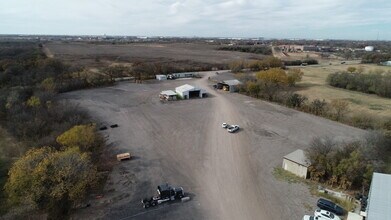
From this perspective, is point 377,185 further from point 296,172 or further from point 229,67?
point 229,67

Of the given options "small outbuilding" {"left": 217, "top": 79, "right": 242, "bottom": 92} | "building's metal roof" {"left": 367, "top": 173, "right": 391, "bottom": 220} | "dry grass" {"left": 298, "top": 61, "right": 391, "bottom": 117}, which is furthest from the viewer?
"small outbuilding" {"left": 217, "top": 79, "right": 242, "bottom": 92}

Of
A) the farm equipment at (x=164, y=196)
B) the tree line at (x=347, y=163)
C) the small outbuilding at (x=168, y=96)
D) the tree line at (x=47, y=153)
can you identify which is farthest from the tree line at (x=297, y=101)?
the tree line at (x=47, y=153)

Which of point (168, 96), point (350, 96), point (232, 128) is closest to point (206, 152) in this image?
point (232, 128)

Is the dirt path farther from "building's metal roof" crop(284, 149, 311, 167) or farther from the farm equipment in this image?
"building's metal roof" crop(284, 149, 311, 167)

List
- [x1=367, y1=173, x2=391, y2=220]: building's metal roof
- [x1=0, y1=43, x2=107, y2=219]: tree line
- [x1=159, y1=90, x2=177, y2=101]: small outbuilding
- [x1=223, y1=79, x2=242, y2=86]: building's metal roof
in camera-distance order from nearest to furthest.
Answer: [x1=367, y1=173, x2=391, y2=220]: building's metal roof → [x1=0, y1=43, x2=107, y2=219]: tree line → [x1=159, y1=90, x2=177, y2=101]: small outbuilding → [x1=223, y1=79, x2=242, y2=86]: building's metal roof

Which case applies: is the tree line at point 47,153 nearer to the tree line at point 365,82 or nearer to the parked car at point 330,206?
the parked car at point 330,206

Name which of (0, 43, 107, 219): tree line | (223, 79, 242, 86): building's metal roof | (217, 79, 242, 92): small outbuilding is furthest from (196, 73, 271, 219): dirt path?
(223, 79, 242, 86): building's metal roof
